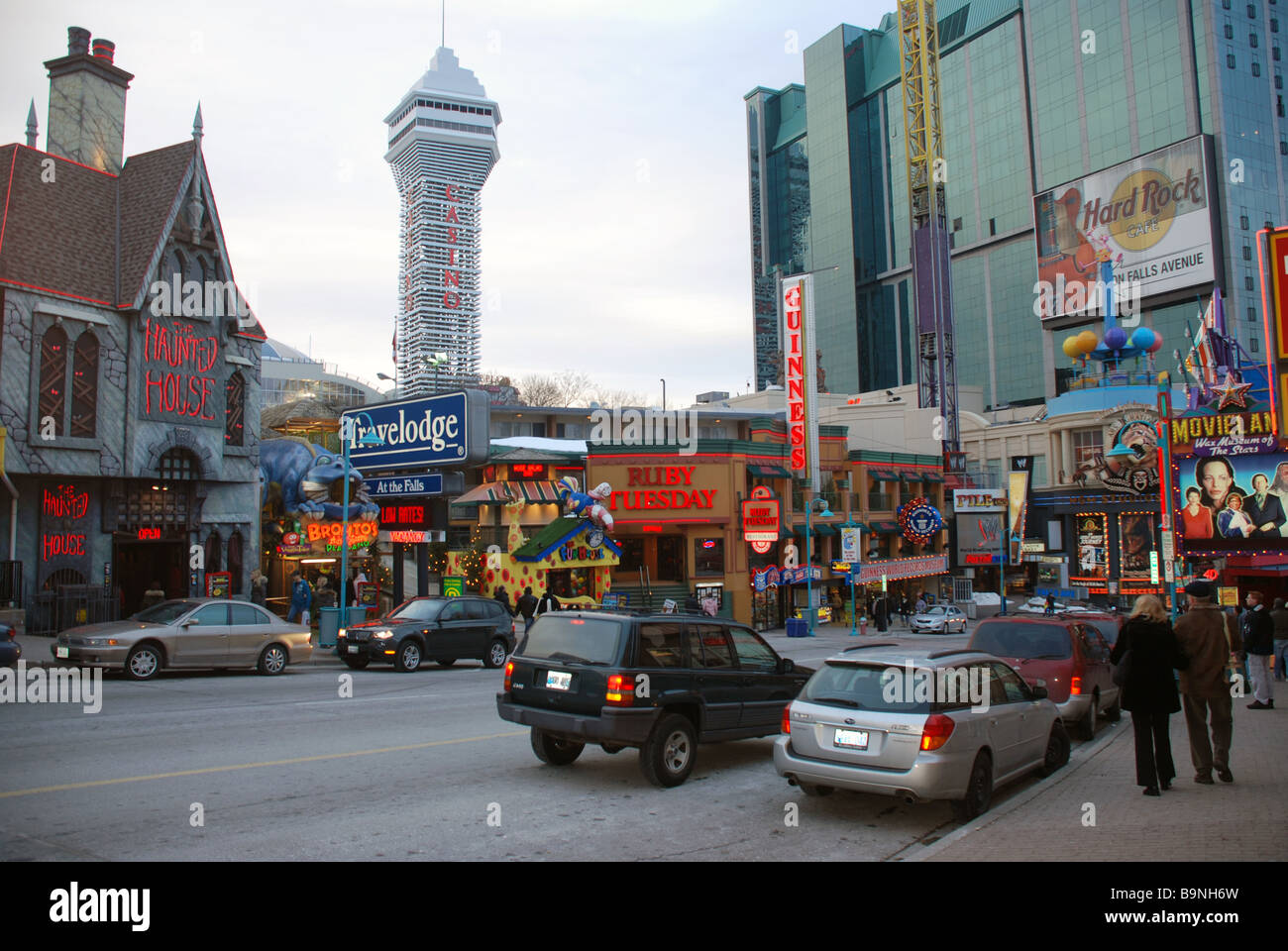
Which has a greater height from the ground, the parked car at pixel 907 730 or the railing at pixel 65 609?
the railing at pixel 65 609

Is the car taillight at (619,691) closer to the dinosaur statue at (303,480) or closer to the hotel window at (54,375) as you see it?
the hotel window at (54,375)

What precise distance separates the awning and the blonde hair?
122ft

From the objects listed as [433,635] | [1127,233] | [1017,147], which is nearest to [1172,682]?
[433,635]

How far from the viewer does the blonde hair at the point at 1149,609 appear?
28.9 ft

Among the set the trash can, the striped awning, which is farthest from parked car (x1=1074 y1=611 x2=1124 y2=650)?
the striped awning

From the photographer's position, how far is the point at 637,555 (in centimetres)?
4378

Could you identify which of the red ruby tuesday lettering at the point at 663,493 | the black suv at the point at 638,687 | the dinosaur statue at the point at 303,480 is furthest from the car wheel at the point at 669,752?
the red ruby tuesday lettering at the point at 663,493

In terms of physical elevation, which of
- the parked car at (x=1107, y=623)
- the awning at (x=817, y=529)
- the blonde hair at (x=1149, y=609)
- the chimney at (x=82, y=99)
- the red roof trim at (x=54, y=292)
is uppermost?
the chimney at (x=82, y=99)

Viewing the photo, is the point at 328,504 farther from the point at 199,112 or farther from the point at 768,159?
the point at 768,159

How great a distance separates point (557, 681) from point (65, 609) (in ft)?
56.5

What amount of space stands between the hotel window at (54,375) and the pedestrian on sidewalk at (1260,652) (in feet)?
81.2

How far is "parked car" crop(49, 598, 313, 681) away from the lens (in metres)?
15.6
